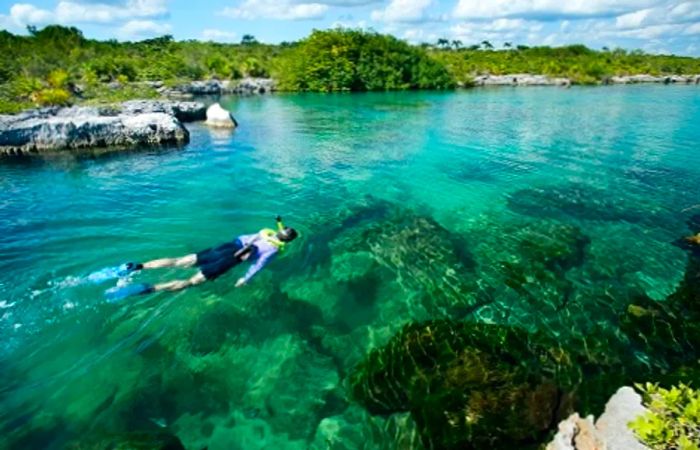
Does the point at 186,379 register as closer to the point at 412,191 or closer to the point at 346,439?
the point at 346,439

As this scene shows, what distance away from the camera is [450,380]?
6.54m

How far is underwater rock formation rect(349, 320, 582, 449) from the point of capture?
5.80m

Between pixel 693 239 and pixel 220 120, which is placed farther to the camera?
pixel 220 120

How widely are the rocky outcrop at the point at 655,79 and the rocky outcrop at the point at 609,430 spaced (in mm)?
85031

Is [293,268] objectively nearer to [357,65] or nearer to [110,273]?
[110,273]

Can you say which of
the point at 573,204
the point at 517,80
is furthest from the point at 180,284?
the point at 517,80

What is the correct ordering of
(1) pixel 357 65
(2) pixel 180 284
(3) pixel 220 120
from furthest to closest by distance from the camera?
(1) pixel 357 65 → (3) pixel 220 120 → (2) pixel 180 284

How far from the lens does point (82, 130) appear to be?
22.8 metres

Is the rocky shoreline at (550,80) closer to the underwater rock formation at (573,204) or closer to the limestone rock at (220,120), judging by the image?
the limestone rock at (220,120)

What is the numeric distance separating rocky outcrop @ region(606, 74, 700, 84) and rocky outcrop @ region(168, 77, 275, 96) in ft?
193

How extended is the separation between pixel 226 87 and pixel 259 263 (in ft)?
183

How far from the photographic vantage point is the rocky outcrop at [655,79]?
245 feet

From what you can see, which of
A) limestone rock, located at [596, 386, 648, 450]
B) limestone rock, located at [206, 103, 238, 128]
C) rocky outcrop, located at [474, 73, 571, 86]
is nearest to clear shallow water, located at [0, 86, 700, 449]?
Result: limestone rock, located at [596, 386, 648, 450]

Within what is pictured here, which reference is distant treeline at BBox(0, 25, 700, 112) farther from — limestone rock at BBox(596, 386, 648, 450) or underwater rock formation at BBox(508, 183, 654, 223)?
limestone rock at BBox(596, 386, 648, 450)
